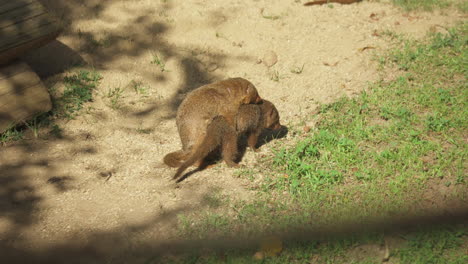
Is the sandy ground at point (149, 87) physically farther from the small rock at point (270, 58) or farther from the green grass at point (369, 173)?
the green grass at point (369, 173)

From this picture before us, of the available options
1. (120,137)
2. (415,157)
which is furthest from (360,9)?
(120,137)

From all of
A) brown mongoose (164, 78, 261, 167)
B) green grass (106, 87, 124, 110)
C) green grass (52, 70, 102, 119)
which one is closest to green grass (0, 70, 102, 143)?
green grass (52, 70, 102, 119)

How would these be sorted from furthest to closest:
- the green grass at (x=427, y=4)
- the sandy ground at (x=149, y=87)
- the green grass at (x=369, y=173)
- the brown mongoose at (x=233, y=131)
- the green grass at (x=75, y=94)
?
the green grass at (x=427, y=4)
the green grass at (x=75, y=94)
the brown mongoose at (x=233, y=131)
the sandy ground at (x=149, y=87)
the green grass at (x=369, y=173)

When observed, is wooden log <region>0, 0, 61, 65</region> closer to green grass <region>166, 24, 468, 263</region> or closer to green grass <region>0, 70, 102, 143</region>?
green grass <region>0, 70, 102, 143</region>

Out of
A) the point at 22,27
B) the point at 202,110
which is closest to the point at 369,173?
the point at 202,110

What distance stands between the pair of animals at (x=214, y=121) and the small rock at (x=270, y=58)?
5.46 ft

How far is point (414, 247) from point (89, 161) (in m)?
2.93

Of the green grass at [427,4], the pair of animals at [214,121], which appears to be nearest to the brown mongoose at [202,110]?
the pair of animals at [214,121]

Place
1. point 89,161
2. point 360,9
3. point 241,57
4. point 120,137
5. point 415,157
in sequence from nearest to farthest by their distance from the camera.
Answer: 1. point 415,157
2. point 89,161
3. point 120,137
4. point 241,57
5. point 360,9

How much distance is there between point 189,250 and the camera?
9.80 ft

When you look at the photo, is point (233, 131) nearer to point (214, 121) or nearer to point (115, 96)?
point (214, 121)

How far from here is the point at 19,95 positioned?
4336 millimetres

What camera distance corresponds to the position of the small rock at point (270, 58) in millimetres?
5691

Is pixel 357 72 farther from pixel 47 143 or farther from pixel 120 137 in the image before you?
pixel 47 143
